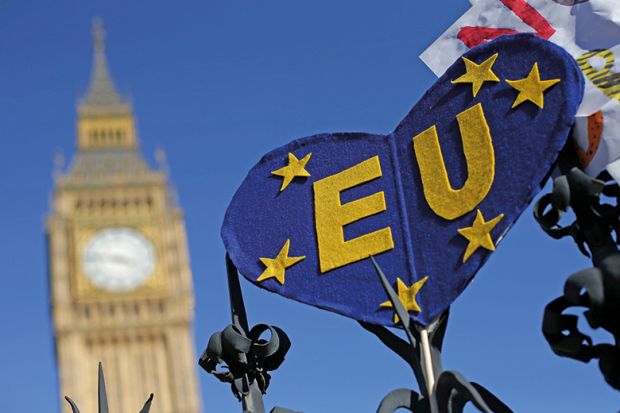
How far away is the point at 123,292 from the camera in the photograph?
55.7 m

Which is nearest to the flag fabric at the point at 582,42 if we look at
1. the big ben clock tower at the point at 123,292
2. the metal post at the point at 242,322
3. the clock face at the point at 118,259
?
the metal post at the point at 242,322

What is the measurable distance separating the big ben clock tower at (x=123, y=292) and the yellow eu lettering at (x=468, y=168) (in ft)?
165

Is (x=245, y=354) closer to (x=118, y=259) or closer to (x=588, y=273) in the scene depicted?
(x=588, y=273)

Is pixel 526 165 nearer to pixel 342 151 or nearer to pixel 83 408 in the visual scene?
pixel 342 151

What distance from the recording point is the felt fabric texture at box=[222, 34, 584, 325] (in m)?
4.46

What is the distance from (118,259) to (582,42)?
50771 millimetres

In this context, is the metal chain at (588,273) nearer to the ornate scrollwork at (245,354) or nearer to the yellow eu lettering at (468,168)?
the yellow eu lettering at (468,168)

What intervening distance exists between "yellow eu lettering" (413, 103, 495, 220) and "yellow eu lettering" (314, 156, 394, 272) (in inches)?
7.7

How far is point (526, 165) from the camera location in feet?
14.5

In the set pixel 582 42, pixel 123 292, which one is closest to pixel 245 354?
pixel 582 42

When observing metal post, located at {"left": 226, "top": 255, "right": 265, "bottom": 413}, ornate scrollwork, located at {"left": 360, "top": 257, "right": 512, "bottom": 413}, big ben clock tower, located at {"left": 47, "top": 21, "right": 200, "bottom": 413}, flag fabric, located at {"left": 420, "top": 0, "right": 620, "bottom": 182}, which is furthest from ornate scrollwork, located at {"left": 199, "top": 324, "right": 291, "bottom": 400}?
big ben clock tower, located at {"left": 47, "top": 21, "right": 200, "bottom": 413}

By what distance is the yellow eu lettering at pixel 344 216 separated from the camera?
4820 millimetres

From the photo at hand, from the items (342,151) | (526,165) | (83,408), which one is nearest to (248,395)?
(342,151)

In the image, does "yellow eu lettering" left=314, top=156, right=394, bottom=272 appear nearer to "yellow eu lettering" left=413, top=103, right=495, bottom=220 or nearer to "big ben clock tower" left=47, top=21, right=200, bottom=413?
"yellow eu lettering" left=413, top=103, right=495, bottom=220
